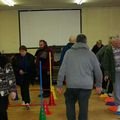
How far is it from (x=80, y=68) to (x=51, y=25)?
904 cm

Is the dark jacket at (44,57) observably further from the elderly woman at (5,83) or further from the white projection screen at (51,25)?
the white projection screen at (51,25)

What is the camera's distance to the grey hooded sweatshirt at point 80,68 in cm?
484

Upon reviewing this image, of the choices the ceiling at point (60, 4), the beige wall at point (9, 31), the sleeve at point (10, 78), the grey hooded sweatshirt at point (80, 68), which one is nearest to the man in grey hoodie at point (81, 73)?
the grey hooded sweatshirt at point (80, 68)

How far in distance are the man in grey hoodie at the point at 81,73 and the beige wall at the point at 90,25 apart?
8.92m

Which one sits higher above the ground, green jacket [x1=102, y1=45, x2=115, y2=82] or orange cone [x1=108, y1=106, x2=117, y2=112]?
green jacket [x1=102, y1=45, x2=115, y2=82]

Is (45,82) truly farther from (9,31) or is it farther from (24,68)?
(9,31)

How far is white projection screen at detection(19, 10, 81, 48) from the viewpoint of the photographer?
13.7 metres

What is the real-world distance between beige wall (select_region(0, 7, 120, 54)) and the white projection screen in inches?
11.3

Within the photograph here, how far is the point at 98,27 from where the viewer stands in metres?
13.8

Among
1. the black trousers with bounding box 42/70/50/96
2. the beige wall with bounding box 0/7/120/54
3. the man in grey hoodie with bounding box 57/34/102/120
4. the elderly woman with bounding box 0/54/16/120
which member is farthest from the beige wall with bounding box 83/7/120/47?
the elderly woman with bounding box 0/54/16/120

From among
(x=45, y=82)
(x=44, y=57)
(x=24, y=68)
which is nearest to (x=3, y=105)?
(x=24, y=68)

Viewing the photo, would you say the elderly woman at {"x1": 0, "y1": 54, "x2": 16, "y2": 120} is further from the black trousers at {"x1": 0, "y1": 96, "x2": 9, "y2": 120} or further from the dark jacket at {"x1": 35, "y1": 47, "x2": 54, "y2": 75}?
the dark jacket at {"x1": 35, "y1": 47, "x2": 54, "y2": 75}

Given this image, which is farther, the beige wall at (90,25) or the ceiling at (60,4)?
the beige wall at (90,25)

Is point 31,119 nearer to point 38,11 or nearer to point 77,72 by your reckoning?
point 77,72
